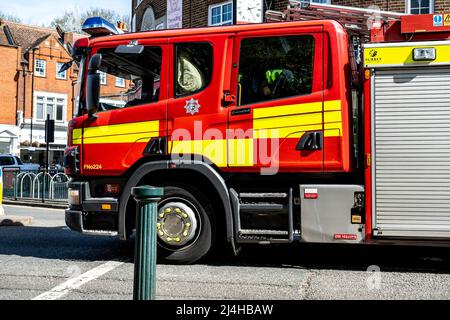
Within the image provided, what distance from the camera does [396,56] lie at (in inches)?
221

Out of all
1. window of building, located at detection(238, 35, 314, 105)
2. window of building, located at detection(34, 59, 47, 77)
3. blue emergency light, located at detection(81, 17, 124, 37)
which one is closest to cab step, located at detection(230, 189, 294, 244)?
window of building, located at detection(238, 35, 314, 105)

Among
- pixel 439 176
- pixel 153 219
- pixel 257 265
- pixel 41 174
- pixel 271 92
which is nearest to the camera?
pixel 153 219

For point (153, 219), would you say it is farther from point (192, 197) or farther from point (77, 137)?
point (77, 137)

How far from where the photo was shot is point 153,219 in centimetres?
376

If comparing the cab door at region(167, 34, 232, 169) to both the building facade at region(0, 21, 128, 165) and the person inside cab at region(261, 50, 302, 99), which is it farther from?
the building facade at region(0, 21, 128, 165)

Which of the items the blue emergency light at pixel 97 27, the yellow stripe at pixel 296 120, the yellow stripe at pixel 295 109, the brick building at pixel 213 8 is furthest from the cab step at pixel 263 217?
the brick building at pixel 213 8

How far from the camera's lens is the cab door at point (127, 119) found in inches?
245

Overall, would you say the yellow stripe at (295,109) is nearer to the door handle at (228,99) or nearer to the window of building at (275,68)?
the window of building at (275,68)

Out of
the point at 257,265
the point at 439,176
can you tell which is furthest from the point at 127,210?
the point at 439,176

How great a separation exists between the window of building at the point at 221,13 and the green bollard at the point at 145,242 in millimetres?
13545

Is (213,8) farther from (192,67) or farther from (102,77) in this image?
(192,67)

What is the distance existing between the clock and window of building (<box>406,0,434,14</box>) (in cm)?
429

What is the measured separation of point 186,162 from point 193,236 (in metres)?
0.91
